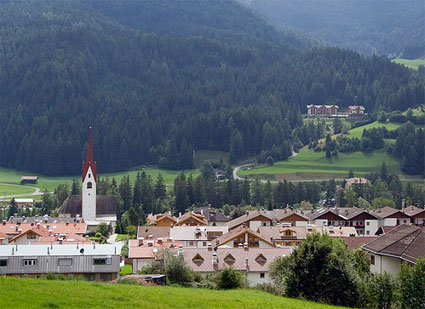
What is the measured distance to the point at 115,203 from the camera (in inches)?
4638

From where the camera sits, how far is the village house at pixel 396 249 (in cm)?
4009

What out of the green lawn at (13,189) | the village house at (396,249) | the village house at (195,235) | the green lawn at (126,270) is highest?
the green lawn at (13,189)

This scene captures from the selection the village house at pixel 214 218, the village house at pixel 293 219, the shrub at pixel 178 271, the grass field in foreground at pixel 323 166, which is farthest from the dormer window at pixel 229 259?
the grass field in foreground at pixel 323 166

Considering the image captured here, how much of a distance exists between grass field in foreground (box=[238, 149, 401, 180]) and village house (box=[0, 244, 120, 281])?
121 metres

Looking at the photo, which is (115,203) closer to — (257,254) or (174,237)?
(174,237)

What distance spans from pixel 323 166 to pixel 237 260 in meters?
125

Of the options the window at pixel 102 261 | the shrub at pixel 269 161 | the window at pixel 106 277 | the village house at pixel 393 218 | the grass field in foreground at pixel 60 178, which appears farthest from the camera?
the shrub at pixel 269 161

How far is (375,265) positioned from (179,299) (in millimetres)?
19618

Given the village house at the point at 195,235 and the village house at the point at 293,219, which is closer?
the village house at the point at 195,235

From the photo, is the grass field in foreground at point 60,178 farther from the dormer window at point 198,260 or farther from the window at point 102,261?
the window at point 102,261

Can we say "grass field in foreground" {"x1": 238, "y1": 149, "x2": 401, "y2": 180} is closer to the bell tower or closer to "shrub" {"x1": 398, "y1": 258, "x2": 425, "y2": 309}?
the bell tower

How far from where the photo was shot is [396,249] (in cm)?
4184

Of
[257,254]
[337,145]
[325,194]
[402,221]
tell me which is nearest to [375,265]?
[257,254]

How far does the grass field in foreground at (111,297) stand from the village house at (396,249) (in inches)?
450
